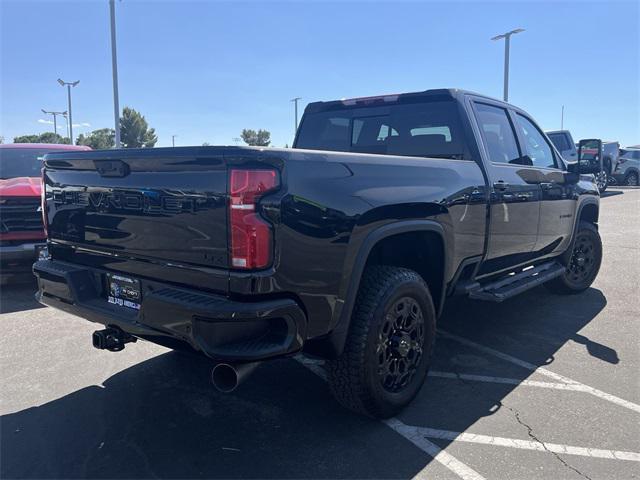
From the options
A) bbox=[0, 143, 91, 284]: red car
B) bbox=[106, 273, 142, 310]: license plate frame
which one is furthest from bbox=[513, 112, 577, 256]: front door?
bbox=[0, 143, 91, 284]: red car

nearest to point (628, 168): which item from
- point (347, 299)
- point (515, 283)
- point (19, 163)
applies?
point (515, 283)

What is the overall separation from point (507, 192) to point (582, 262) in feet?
8.64

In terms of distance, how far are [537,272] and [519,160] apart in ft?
3.68

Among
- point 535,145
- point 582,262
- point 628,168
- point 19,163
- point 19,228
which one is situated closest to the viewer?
point 535,145

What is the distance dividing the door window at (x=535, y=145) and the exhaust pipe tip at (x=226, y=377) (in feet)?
12.1

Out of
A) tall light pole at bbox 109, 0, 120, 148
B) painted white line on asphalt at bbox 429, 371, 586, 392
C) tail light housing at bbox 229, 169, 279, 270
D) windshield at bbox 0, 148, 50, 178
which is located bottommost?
painted white line on asphalt at bbox 429, 371, 586, 392

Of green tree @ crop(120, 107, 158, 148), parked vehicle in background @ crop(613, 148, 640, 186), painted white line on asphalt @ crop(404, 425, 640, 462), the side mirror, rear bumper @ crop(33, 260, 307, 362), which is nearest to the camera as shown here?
rear bumper @ crop(33, 260, 307, 362)

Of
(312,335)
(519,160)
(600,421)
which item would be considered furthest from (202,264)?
(519,160)

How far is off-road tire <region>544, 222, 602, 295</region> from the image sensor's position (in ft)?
19.7

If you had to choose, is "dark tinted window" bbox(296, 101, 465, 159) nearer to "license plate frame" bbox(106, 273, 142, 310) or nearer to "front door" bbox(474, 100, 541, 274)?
"front door" bbox(474, 100, 541, 274)

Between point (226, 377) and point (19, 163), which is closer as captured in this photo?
point (226, 377)

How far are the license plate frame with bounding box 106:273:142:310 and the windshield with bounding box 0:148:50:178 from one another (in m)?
5.37

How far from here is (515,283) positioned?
14.7 feet

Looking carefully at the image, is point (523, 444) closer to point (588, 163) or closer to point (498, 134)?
point (498, 134)
